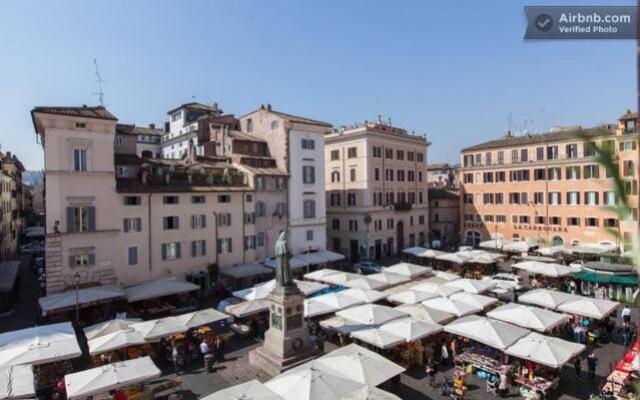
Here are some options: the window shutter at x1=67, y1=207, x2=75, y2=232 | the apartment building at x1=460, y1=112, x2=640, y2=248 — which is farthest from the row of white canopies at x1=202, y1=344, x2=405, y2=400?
the apartment building at x1=460, y1=112, x2=640, y2=248

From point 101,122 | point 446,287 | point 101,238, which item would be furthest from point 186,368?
point 101,122

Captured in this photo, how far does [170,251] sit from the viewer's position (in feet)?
98.2

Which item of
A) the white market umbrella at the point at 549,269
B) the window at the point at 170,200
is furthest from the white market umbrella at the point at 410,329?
the window at the point at 170,200

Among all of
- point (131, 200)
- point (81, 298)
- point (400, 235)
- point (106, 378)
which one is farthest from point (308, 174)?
point (106, 378)

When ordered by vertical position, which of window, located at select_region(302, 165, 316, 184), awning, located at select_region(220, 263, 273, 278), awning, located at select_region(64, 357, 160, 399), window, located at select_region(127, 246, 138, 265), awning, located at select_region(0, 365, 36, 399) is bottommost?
awning, located at select_region(64, 357, 160, 399)

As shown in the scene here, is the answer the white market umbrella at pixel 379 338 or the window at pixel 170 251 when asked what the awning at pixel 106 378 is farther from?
the window at pixel 170 251

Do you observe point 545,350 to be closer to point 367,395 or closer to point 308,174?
point 367,395

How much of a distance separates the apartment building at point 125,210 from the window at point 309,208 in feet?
19.2

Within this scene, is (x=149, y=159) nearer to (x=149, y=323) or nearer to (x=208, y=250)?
(x=208, y=250)

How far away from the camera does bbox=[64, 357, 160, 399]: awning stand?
13.1 meters

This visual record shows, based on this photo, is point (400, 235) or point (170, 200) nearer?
point (170, 200)

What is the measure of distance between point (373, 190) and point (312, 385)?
1314 inches

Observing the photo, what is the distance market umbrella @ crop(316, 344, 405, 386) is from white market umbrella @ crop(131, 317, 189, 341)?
7.72 metres

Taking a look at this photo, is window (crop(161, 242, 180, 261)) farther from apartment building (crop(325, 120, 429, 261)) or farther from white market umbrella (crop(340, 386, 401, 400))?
white market umbrella (crop(340, 386, 401, 400))
